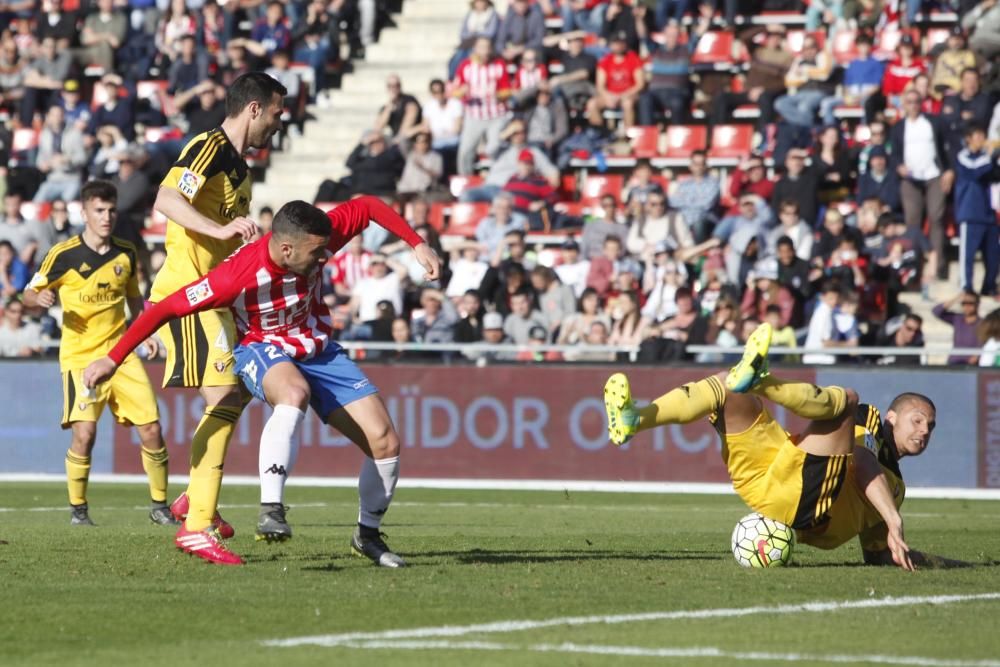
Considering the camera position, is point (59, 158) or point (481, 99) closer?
point (481, 99)

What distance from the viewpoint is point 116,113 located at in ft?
90.4

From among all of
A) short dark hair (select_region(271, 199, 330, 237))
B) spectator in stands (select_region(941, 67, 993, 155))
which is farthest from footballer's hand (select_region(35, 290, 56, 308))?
spectator in stands (select_region(941, 67, 993, 155))

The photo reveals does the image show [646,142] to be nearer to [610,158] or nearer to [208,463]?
[610,158]

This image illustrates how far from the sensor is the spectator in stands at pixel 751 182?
2206 centimetres

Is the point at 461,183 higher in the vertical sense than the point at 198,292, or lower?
higher

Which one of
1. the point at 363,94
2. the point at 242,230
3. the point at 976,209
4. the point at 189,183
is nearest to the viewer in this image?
the point at 242,230

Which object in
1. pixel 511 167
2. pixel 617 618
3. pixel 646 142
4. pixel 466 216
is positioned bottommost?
pixel 617 618

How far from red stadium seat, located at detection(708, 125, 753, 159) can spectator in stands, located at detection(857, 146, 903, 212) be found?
255 centimetres

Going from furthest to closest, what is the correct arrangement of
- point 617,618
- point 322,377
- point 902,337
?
point 902,337 → point 322,377 → point 617,618

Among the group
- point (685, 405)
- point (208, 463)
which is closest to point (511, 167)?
point (208, 463)

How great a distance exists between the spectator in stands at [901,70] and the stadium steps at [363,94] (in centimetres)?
789

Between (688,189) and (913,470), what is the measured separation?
561cm

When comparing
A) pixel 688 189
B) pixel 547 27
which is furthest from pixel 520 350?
pixel 547 27

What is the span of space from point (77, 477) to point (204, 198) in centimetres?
366
